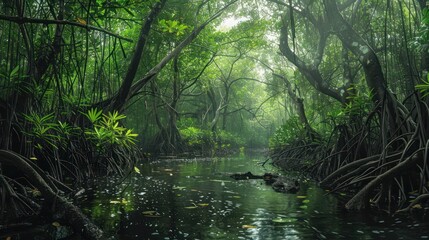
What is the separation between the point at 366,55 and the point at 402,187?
9.24 ft

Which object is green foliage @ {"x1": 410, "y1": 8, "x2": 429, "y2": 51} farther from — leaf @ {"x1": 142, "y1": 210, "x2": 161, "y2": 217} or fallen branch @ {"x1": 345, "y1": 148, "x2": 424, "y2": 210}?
leaf @ {"x1": 142, "y1": 210, "x2": 161, "y2": 217}

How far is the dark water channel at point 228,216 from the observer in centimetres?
275

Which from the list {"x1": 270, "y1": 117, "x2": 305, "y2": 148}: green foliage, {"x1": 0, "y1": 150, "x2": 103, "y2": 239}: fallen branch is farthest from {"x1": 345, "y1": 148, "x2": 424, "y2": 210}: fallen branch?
{"x1": 270, "y1": 117, "x2": 305, "y2": 148}: green foliage

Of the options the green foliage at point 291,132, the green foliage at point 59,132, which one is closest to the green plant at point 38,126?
the green foliage at point 59,132

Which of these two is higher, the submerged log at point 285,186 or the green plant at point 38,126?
the green plant at point 38,126

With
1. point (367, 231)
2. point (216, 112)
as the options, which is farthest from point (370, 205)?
point (216, 112)

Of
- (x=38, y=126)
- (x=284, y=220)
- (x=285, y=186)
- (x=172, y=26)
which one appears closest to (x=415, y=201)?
(x=284, y=220)

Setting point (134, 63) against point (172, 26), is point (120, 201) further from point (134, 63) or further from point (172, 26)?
point (134, 63)

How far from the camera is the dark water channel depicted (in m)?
2.75

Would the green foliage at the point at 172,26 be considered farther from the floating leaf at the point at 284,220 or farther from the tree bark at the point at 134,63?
the floating leaf at the point at 284,220

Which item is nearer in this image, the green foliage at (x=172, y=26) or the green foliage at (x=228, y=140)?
the green foliage at (x=172, y=26)

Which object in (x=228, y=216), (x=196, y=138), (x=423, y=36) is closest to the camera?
(x=228, y=216)

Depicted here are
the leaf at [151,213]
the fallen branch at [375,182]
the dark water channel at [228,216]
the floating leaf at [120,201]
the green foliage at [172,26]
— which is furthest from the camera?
the green foliage at [172,26]

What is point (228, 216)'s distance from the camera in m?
3.37
